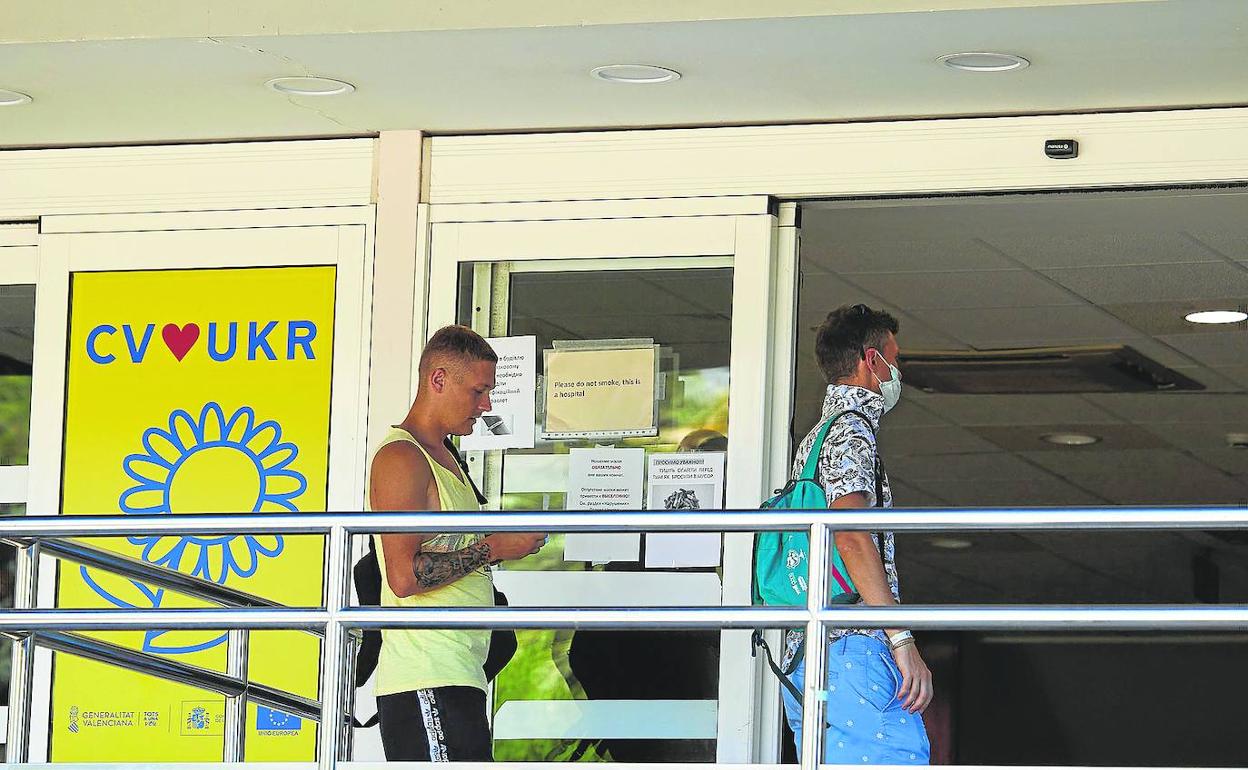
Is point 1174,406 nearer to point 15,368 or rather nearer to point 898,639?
point 15,368

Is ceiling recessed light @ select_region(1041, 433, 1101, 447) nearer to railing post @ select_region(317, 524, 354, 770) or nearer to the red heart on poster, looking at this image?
the red heart on poster

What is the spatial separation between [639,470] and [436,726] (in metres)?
1.71

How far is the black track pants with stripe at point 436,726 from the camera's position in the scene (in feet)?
15.2

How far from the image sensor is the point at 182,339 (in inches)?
258

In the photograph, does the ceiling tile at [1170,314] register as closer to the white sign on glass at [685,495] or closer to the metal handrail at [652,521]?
the white sign on glass at [685,495]

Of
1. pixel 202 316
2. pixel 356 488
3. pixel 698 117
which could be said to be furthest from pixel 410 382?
pixel 698 117

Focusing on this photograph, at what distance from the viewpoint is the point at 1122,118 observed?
19.6 ft

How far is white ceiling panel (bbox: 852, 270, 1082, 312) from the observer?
8430mm

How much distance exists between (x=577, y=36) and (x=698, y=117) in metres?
0.91

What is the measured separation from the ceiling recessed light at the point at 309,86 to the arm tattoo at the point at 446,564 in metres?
1.81

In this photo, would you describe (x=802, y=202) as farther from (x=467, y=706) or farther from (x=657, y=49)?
(x=467, y=706)

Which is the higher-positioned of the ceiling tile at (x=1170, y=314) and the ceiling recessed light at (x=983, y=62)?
the ceiling recessed light at (x=983, y=62)

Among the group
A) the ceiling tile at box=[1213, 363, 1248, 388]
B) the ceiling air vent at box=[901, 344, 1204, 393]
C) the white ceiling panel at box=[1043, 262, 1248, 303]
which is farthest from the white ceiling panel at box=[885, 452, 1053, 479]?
the white ceiling panel at box=[1043, 262, 1248, 303]

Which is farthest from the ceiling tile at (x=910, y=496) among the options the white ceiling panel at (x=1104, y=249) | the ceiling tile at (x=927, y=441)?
the white ceiling panel at (x=1104, y=249)
